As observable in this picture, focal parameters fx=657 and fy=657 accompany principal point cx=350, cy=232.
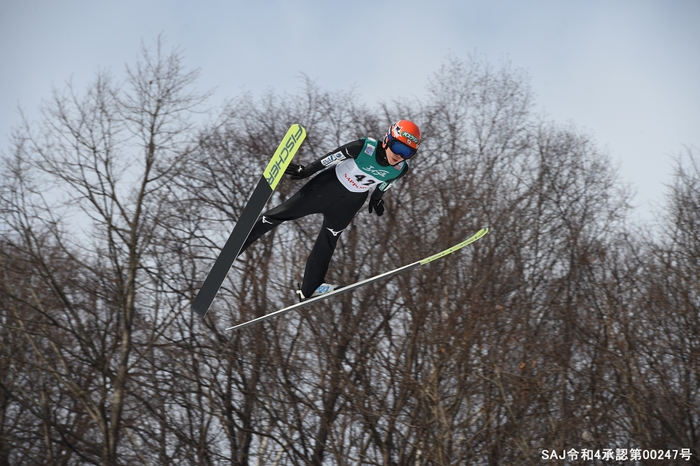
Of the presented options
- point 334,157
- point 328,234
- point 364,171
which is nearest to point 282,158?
point 334,157

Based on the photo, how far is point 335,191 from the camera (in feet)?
17.5

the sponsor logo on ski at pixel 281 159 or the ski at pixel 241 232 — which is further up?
the sponsor logo on ski at pixel 281 159

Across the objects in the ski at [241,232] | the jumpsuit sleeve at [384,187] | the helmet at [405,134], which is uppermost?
the helmet at [405,134]

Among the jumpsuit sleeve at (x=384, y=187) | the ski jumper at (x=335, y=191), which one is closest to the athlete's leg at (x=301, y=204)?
the ski jumper at (x=335, y=191)

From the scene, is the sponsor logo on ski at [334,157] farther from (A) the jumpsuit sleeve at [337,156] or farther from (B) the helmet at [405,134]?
(B) the helmet at [405,134]

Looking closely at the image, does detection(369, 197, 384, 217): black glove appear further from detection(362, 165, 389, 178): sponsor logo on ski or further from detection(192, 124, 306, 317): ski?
detection(192, 124, 306, 317): ski

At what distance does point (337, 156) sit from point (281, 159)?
0.44m

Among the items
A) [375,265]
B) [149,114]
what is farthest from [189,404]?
[149,114]

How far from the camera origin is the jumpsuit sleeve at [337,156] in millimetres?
5023

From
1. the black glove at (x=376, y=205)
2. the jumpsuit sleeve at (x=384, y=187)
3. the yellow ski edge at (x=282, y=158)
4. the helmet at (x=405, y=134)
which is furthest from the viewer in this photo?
the black glove at (x=376, y=205)

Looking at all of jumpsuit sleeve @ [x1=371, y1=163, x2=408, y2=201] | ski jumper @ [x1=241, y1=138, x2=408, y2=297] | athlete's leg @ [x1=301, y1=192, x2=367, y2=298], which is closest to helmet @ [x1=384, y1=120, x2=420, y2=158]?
ski jumper @ [x1=241, y1=138, x2=408, y2=297]

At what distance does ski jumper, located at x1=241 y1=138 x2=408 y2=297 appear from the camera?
5090mm

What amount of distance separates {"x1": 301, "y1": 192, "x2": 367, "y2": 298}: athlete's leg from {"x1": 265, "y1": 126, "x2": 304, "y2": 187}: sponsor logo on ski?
1.83ft

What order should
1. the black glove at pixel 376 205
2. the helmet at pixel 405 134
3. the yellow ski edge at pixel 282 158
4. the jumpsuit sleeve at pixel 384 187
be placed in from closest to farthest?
the helmet at pixel 405 134 → the yellow ski edge at pixel 282 158 → the jumpsuit sleeve at pixel 384 187 → the black glove at pixel 376 205
